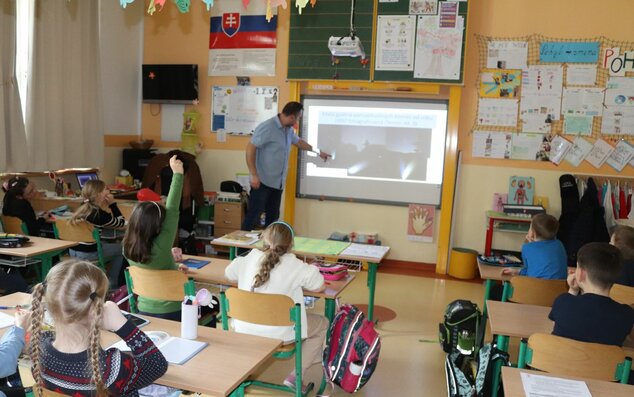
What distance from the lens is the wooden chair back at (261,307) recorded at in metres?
2.59

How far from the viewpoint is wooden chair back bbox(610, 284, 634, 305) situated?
298 cm

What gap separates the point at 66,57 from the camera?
5785 millimetres

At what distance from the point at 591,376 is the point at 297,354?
132 centimetres

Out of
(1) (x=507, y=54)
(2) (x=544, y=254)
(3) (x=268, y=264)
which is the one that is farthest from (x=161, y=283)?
(1) (x=507, y=54)

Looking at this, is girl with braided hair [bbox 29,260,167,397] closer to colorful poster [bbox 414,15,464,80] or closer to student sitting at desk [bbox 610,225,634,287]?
student sitting at desk [bbox 610,225,634,287]

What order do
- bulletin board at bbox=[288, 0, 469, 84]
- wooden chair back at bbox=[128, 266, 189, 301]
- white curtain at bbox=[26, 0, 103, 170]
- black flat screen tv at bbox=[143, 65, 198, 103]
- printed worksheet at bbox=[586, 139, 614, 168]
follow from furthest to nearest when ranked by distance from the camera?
black flat screen tv at bbox=[143, 65, 198, 103] < bulletin board at bbox=[288, 0, 469, 84] < printed worksheet at bbox=[586, 139, 614, 168] < white curtain at bbox=[26, 0, 103, 170] < wooden chair back at bbox=[128, 266, 189, 301]

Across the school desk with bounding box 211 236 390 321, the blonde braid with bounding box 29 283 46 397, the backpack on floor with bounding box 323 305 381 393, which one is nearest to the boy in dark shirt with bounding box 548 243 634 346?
the backpack on floor with bounding box 323 305 381 393

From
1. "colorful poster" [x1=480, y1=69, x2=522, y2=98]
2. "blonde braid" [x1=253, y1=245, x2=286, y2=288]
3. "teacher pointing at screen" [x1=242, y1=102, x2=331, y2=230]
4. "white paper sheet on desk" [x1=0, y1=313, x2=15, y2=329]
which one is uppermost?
"colorful poster" [x1=480, y1=69, x2=522, y2=98]

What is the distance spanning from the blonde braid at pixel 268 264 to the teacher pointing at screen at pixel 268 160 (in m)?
2.57

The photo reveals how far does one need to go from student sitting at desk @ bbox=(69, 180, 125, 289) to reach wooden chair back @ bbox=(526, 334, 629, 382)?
3.29 m

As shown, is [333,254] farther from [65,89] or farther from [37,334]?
[65,89]

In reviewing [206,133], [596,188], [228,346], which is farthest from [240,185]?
[228,346]

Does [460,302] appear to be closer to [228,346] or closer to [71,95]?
[228,346]

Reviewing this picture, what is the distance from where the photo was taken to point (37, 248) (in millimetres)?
3744
